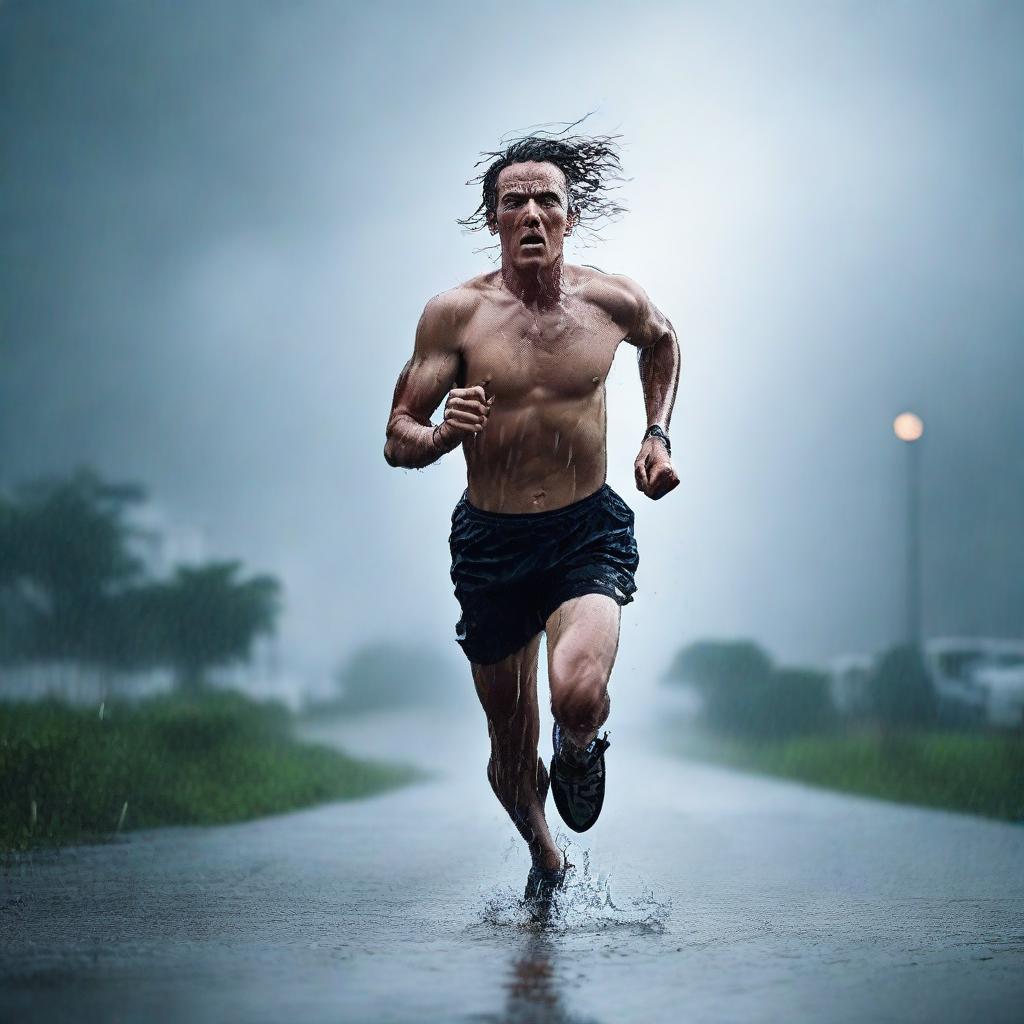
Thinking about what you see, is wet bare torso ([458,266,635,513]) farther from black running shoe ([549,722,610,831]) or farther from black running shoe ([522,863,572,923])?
black running shoe ([522,863,572,923])

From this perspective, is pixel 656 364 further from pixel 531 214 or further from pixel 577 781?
pixel 577 781

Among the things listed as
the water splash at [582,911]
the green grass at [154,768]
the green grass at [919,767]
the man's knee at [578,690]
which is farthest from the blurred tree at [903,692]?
the man's knee at [578,690]

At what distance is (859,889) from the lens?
293 inches

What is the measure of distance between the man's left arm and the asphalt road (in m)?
1.59

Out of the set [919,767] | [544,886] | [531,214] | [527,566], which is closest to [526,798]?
[544,886]

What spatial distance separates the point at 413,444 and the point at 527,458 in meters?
0.42

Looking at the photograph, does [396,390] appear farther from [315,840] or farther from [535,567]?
[315,840]

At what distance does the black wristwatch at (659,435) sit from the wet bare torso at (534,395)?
0.58 ft

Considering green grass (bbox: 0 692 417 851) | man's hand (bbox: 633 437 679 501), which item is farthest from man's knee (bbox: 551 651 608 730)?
green grass (bbox: 0 692 417 851)

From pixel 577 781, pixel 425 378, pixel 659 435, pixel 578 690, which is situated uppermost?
pixel 425 378

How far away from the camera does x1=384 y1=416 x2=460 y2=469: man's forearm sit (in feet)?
19.0

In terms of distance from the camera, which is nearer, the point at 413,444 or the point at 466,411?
the point at 466,411

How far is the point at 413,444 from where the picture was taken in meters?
5.97

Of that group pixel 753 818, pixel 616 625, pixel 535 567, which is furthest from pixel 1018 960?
pixel 753 818
